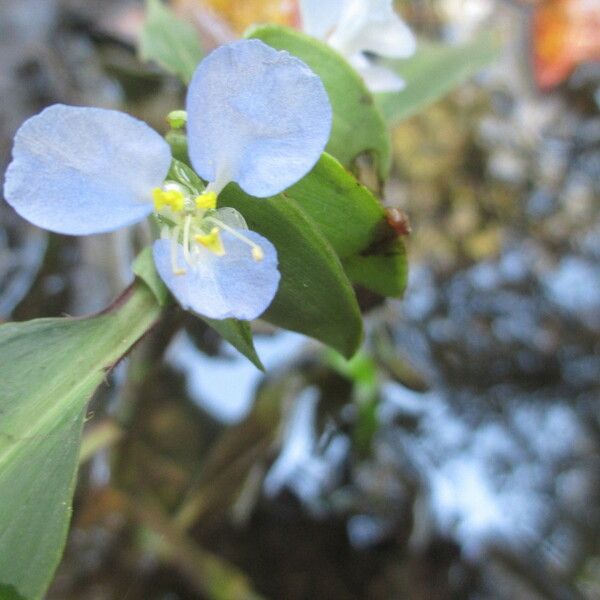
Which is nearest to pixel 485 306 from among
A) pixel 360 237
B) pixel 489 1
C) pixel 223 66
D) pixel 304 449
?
pixel 304 449

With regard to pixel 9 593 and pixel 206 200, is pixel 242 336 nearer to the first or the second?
pixel 206 200

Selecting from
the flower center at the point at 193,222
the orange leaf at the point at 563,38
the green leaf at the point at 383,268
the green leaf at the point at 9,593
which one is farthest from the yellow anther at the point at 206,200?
the orange leaf at the point at 563,38

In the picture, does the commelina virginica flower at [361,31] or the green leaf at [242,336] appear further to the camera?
the commelina virginica flower at [361,31]

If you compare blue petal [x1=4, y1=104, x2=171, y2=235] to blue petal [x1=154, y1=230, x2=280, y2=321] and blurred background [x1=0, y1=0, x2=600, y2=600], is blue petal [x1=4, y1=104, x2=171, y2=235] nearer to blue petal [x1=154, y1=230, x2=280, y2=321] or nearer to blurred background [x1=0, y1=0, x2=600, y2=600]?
blue petal [x1=154, y1=230, x2=280, y2=321]

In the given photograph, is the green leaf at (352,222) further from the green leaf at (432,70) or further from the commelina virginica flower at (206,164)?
the green leaf at (432,70)

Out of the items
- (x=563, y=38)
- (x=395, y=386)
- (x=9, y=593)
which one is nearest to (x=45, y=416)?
(x=9, y=593)

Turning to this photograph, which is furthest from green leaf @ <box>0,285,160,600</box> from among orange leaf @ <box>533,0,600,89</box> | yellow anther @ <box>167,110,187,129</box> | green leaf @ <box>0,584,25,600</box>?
orange leaf @ <box>533,0,600,89</box>
